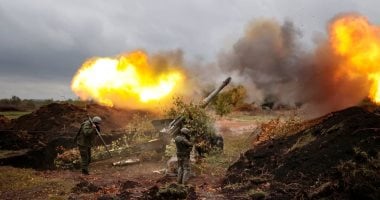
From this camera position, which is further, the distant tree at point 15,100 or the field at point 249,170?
the distant tree at point 15,100

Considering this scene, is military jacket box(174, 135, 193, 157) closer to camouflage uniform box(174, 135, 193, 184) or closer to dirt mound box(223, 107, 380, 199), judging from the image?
camouflage uniform box(174, 135, 193, 184)

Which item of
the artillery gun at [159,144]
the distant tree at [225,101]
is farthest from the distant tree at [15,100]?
the artillery gun at [159,144]

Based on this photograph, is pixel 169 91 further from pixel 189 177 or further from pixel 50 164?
pixel 189 177

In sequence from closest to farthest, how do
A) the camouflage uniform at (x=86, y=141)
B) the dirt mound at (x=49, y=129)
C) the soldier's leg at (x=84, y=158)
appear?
the soldier's leg at (x=84, y=158)
the camouflage uniform at (x=86, y=141)
the dirt mound at (x=49, y=129)

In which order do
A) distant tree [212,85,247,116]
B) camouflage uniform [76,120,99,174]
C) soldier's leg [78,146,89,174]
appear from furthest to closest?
1. distant tree [212,85,247,116]
2. camouflage uniform [76,120,99,174]
3. soldier's leg [78,146,89,174]

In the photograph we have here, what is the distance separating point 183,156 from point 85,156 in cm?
467

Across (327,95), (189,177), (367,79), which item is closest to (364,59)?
(367,79)

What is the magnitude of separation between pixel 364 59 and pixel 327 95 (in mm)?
2379

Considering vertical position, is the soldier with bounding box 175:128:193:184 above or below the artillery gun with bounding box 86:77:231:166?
below

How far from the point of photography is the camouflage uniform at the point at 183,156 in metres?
16.9

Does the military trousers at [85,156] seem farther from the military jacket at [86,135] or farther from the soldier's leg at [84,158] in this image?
the military jacket at [86,135]

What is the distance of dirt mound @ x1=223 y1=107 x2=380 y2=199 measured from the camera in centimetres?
1304

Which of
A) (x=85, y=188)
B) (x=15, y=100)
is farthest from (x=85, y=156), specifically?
(x=15, y=100)

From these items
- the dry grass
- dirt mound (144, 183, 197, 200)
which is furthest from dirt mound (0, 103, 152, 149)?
dirt mound (144, 183, 197, 200)
